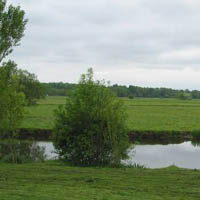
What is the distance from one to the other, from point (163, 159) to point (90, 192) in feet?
62.1

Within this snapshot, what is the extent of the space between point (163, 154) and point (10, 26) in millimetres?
20035

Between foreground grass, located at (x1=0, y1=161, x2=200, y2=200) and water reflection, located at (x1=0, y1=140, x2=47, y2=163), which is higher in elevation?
foreground grass, located at (x1=0, y1=161, x2=200, y2=200)

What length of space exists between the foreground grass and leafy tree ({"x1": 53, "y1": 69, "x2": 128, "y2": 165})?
19.1 feet

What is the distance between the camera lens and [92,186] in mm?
11734

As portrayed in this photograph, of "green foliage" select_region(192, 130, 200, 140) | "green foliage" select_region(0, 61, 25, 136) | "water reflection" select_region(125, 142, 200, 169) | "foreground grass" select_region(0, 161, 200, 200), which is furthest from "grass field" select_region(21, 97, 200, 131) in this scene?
"foreground grass" select_region(0, 161, 200, 200)

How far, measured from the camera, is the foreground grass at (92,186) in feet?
32.6

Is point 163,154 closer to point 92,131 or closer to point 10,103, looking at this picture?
point 92,131

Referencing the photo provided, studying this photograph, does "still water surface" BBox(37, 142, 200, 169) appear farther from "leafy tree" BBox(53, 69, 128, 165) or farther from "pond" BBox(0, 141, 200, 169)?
"leafy tree" BBox(53, 69, 128, 165)

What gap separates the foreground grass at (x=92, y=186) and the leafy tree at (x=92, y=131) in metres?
5.84

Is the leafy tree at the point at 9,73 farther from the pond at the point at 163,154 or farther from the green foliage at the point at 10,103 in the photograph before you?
the pond at the point at 163,154

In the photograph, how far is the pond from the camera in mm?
25766

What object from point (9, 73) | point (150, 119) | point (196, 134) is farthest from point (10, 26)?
point (150, 119)

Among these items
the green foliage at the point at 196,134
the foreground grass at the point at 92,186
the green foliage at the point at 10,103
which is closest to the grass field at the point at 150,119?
the green foliage at the point at 10,103

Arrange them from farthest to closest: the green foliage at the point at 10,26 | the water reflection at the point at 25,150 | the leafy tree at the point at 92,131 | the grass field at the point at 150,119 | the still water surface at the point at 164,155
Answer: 1. the grass field at the point at 150,119
2. the water reflection at the point at 25,150
3. the still water surface at the point at 164,155
4. the leafy tree at the point at 92,131
5. the green foliage at the point at 10,26
